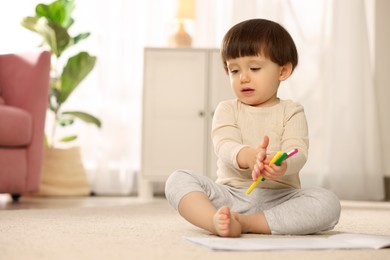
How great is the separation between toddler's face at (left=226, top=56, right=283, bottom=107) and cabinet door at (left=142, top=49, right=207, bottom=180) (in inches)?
60.9

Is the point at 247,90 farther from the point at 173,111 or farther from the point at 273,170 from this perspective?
the point at 173,111

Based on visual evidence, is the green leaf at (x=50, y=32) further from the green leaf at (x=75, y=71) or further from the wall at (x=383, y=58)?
the wall at (x=383, y=58)

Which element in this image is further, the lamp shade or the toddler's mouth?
the lamp shade

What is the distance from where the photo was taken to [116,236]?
4.73ft

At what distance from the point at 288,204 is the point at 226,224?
9.5 inches

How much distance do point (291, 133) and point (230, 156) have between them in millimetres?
181

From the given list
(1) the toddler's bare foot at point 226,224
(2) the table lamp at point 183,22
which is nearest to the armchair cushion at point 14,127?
(2) the table lamp at point 183,22

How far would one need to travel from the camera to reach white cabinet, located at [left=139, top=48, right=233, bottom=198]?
3215 millimetres

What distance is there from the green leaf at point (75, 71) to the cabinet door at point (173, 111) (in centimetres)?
27

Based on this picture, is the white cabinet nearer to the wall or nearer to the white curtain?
the white curtain

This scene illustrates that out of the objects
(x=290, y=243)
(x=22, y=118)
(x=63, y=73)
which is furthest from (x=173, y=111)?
(x=290, y=243)

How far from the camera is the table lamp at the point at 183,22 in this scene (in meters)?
3.38

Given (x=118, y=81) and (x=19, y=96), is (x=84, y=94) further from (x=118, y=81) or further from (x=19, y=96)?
(x=19, y=96)

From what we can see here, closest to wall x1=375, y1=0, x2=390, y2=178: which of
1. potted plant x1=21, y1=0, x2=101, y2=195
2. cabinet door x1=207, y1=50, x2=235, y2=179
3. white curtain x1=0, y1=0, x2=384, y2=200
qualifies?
white curtain x1=0, y1=0, x2=384, y2=200
